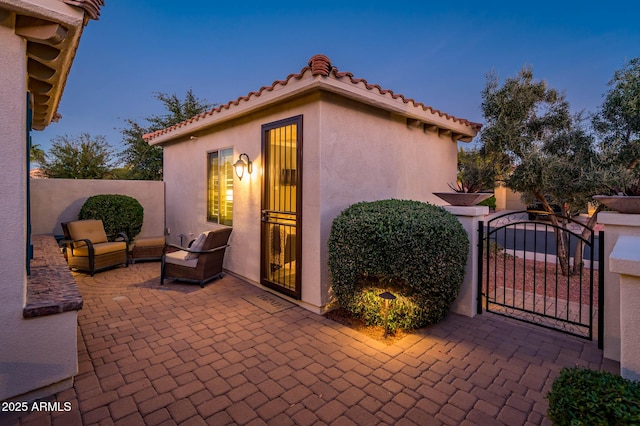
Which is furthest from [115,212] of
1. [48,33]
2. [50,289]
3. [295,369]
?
[295,369]

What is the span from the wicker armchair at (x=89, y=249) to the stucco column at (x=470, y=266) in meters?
7.36

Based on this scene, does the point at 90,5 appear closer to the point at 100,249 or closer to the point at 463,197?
the point at 463,197

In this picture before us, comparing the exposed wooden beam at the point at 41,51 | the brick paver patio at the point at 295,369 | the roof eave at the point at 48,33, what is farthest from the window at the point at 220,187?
the exposed wooden beam at the point at 41,51

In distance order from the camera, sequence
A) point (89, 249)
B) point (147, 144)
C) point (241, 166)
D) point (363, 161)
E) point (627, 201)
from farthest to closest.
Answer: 1. point (147, 144)
2. point (89, 249)
3. point (241, 166)
4. point (363, 161)
5. point (627, 201)

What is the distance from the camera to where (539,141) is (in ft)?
22.4

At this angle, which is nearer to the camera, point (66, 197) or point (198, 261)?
point (198, 261)

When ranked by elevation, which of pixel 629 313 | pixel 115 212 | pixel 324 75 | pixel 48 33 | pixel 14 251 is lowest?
pixel 629 313

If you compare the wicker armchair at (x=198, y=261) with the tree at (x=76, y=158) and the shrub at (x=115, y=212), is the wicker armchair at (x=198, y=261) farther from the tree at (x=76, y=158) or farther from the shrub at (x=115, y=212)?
the tree at (x=76, y=158)

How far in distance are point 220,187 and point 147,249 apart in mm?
2570

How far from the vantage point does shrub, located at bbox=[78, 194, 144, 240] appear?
26.8 ft

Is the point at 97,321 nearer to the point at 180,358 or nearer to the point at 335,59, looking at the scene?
the point at 180,358

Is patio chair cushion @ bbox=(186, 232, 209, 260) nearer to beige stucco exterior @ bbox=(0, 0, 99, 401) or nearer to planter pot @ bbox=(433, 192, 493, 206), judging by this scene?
beige stucco exterior @ bbox=(0, 0, 99, 401)

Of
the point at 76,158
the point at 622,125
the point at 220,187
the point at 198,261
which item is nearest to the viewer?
the point at 198,261

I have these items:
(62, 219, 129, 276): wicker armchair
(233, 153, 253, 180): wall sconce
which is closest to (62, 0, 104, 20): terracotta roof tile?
(233, 153, 253, 180): wall sconce
